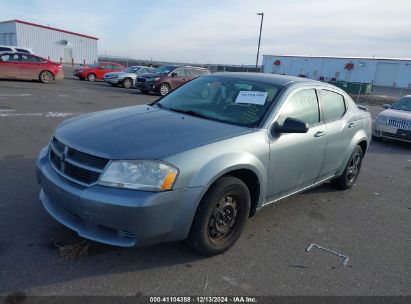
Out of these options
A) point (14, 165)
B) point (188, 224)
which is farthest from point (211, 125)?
point (14, 165)

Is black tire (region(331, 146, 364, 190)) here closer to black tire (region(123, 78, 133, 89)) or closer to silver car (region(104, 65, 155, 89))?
silver car (region(104, 65, 155, 89))

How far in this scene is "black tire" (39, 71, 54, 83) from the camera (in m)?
18.6

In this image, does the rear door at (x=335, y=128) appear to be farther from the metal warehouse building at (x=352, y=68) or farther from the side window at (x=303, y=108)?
the metal warehouse building at (x=352, y=68)

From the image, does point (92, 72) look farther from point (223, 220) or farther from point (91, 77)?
point (223, 220)

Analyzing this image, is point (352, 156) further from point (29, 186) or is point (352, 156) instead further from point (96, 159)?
point (29, 186)

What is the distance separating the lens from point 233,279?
9.79 ft

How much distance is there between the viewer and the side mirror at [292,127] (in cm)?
351

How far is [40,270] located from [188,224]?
1.25m

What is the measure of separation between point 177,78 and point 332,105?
14202 millimetres

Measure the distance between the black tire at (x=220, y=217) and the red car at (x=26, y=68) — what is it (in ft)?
58.9

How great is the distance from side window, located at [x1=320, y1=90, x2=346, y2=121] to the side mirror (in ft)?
3.78

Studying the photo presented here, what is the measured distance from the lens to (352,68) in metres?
50.6

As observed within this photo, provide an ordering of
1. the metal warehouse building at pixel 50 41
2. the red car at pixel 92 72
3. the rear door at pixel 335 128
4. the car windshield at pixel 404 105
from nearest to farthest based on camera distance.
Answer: the rear door at pixel 335 128, the car windshield at pixel 404 105, the red car at pixel 92 72, the metal warehouse building at pixel 50 41

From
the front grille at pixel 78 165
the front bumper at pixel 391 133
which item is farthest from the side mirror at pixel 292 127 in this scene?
the front bumper at pixel 391 133
